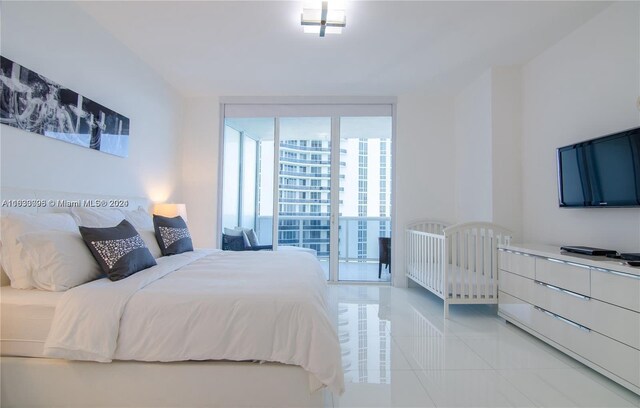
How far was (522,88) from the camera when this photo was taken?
3.33m

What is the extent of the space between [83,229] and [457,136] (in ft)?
13.6

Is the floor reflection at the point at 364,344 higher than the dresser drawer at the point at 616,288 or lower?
lower

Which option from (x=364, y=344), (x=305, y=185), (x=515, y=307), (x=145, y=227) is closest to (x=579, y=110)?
(x=515, y=307)

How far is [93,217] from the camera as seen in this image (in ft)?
7.20

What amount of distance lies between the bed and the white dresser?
5.38 ft

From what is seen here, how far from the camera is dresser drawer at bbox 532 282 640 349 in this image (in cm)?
170

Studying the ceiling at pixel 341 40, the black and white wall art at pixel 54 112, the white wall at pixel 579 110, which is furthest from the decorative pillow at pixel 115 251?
the white wall at pixel 579 110

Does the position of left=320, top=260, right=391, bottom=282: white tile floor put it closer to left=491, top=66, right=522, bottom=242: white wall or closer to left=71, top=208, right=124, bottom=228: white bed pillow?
left=491, top=66, right=522, bottom=242: white wall

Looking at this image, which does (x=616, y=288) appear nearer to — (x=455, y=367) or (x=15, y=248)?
(x=455, y=367)

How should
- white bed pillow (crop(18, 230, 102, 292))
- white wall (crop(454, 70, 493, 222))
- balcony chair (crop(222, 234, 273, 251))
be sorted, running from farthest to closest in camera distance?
balcony chair (crop(222, 234, 273, 251)) < white wall (crop(454, 70, 493, 222)) < white bed pillow (crop(18, 230, 102, 292))

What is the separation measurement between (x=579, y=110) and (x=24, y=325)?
401 cm

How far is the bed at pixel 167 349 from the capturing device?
1441mm

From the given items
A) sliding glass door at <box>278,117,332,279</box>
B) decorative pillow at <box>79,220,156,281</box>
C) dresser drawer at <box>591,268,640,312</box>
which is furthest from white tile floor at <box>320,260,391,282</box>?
decorative pillow at <box>79,220,156,281</box>

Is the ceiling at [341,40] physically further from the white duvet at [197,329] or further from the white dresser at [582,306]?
the white duvet at [197,329]
